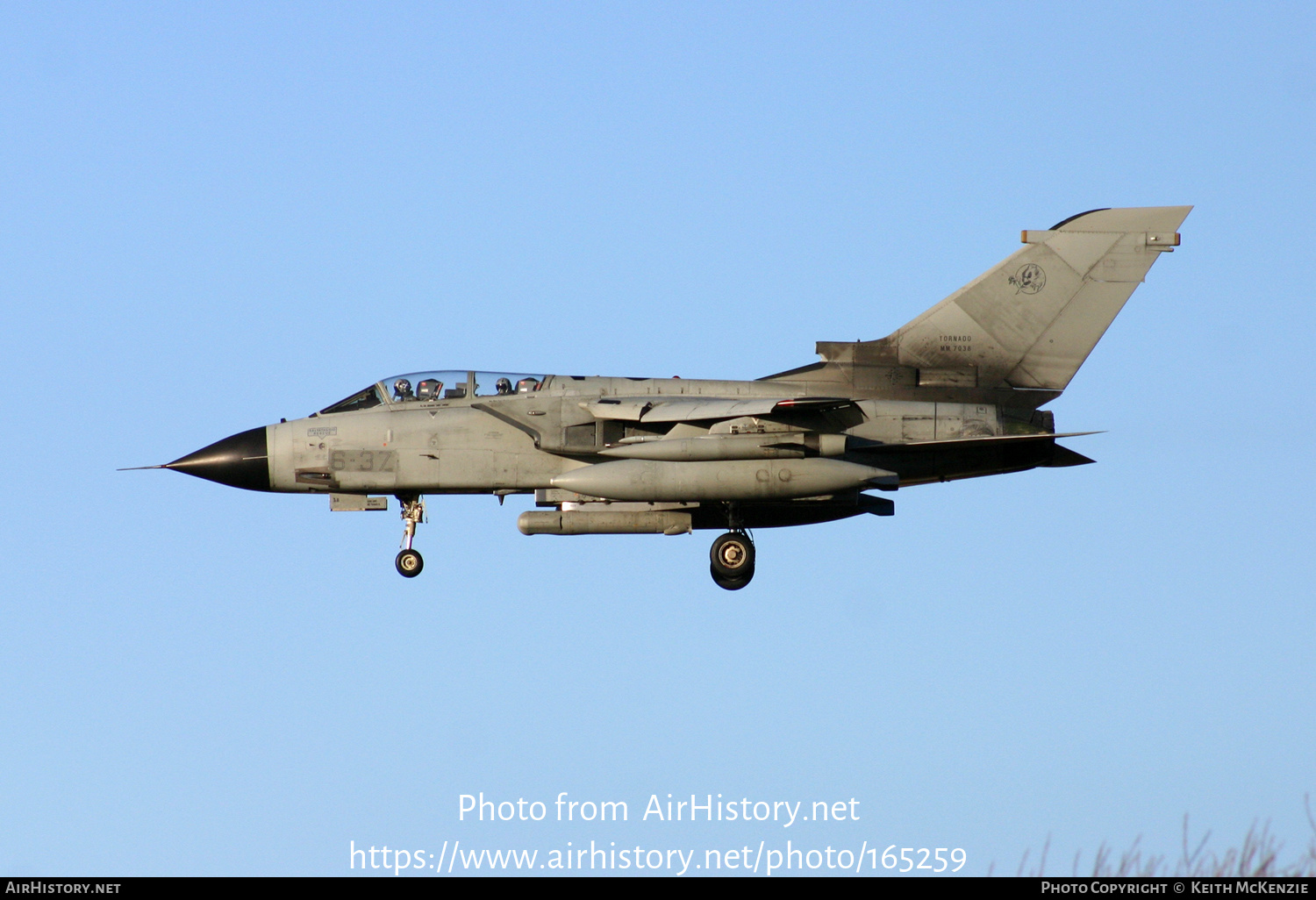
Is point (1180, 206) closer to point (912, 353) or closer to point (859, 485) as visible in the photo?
point (912, 353)

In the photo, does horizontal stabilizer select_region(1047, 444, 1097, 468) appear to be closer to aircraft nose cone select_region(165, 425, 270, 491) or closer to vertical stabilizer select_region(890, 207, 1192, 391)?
vertical stabilizer select_region(890, 207, 1192, 391)

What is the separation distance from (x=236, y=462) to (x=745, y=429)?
7301 mm

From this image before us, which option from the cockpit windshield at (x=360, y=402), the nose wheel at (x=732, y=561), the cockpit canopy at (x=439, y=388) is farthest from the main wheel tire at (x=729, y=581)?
the cockpit windshield at (x=360, y=402)

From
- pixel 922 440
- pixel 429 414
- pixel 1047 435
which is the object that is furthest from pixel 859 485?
pixel 429 414

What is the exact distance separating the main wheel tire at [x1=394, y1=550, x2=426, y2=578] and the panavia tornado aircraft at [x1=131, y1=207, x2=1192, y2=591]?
3 centimetres

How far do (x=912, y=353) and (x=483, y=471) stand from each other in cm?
633

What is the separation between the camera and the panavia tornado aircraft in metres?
22.5

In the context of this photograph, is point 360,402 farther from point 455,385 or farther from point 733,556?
point 733,556

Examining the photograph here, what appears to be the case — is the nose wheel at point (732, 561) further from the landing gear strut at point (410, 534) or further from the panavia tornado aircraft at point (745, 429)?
the landing gear strut at point (410, 534)
